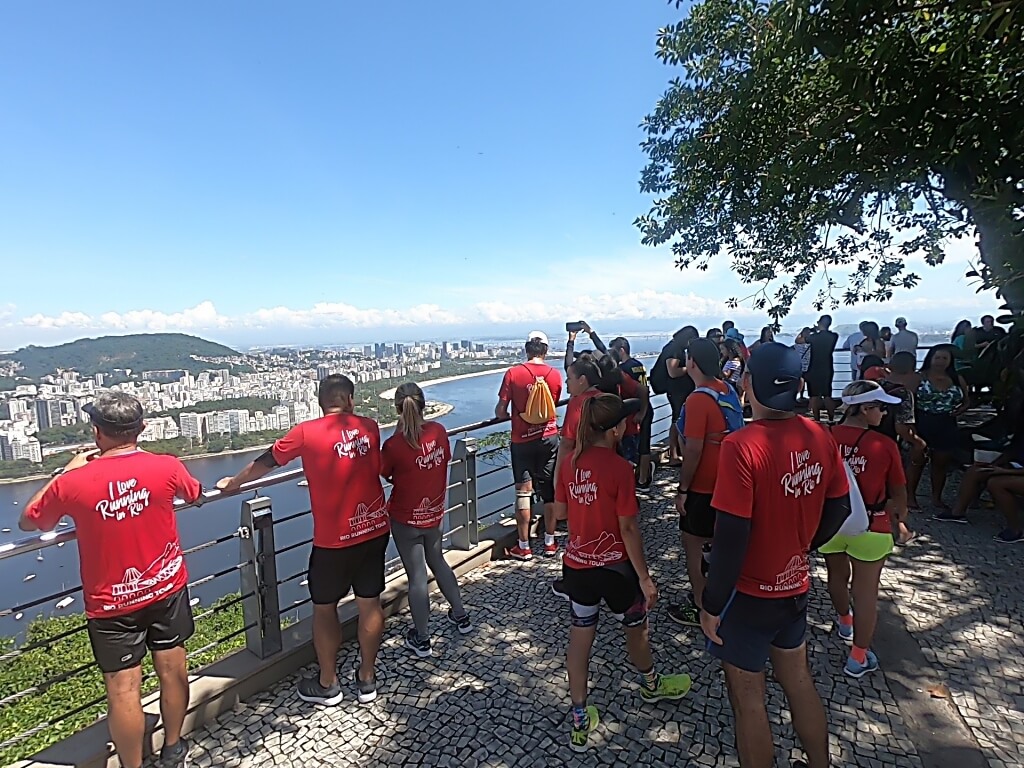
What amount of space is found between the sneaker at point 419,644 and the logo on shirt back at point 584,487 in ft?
5.10

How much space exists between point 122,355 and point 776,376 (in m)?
30.6

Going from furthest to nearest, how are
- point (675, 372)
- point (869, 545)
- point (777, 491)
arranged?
point (675, 372)
point (869, 545)
point (777, 491)

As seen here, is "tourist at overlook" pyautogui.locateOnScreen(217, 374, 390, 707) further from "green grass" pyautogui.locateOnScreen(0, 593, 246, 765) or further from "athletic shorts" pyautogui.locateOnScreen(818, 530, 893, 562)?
"green grass" pyautogui.locateOnScreen(0, 593, 246, 765)

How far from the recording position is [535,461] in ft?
15.9

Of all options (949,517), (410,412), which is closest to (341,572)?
(410,412)

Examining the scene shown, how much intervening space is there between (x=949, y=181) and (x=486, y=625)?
6667 millimetres

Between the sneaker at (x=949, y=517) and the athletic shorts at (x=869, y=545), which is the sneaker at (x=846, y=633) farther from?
the sneaker at (x=949, y=517)

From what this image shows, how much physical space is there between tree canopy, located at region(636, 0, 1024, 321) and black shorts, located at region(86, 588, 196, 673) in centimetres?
499

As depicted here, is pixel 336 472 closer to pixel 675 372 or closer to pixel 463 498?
pixel 463 498

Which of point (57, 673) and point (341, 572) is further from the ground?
point (341, 572)

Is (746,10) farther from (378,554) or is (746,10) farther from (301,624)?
(301,624)

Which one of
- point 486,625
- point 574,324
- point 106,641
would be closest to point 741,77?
point 574,324

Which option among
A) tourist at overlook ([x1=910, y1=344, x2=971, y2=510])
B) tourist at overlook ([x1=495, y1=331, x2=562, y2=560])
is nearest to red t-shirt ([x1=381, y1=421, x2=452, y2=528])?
tourist at overlook ([x1=495, y1=331, x2=562, y2=560])

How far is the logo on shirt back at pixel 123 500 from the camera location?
226cm
